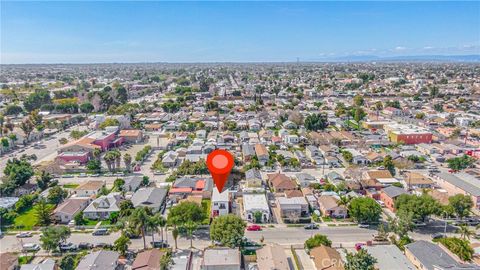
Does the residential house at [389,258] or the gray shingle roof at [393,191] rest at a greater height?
the gray shingle roof at [393,191]

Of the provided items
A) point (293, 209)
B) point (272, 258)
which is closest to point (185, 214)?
point (272, 258)

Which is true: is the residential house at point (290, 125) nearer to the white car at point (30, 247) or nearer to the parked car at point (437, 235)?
the parked car at point (437, 235)

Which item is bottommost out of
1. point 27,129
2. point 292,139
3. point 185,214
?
point 292,139

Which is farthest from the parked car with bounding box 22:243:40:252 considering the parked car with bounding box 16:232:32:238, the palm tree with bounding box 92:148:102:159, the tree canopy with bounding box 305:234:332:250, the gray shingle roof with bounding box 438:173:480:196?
the gray shingle roof with bounding box 438:173:480:196

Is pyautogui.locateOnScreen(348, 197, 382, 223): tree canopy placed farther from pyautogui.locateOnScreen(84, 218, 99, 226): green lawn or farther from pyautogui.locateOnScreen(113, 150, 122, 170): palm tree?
pyautogui.locateOnScreen(113, 150, 122, 170): palm tree

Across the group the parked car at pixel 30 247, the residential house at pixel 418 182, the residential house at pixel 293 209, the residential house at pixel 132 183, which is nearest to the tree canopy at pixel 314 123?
the residential house at pixel 418 182

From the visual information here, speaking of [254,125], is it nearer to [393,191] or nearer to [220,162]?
[393,191]
